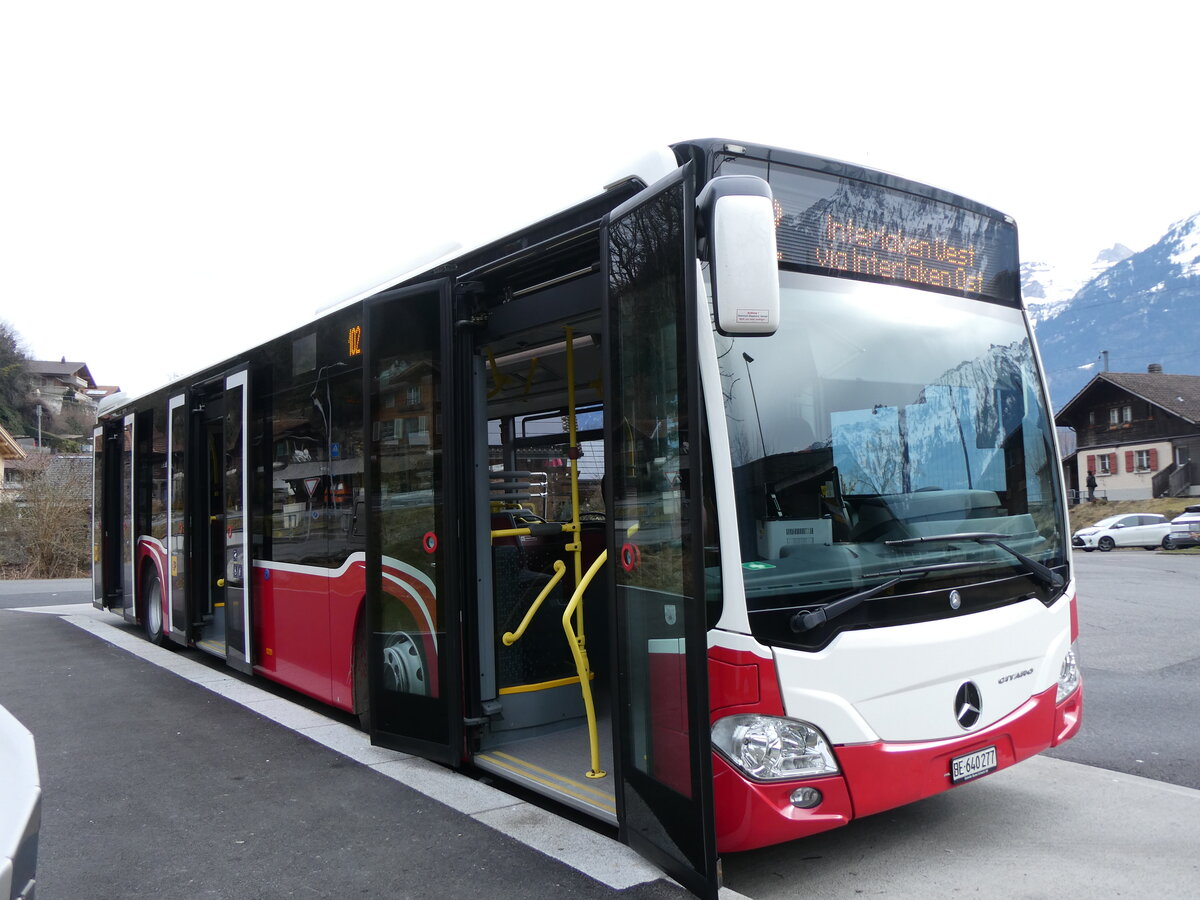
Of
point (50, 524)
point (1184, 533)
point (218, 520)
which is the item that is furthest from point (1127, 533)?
point (50, 524)

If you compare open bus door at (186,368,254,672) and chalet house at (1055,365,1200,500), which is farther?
chalet house at (1055,365,1200,500)

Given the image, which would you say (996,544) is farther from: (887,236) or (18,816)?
(18,816)

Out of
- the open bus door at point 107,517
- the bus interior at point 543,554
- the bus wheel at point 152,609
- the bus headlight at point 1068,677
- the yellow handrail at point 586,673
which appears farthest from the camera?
the open bus door at point 107,517

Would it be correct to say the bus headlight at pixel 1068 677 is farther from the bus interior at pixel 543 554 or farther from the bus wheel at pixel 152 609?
the bus wheel at pixel 152 609

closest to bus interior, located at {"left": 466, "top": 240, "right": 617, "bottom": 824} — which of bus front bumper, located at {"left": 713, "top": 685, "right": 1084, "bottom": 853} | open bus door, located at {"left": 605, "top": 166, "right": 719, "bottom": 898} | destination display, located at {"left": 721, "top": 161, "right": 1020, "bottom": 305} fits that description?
open bus door, located at {"left": 605, "top": 166, "right": 719, "bottom": 898}

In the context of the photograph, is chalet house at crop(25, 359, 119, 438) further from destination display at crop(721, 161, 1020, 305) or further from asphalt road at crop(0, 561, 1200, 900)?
destination display at crop(721, 161, 1020, 305)

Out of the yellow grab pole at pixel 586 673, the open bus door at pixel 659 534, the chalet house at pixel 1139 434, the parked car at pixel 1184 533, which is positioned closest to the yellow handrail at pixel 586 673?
the yellow grab pole at pixel 586 673

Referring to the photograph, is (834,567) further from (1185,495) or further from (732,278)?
(1185,495)

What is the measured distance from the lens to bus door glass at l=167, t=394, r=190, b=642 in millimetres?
9117

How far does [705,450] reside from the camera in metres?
3.54

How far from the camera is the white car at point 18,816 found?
202cm

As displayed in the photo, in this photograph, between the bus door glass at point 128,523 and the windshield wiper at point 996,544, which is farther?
the bus door glass at point 128,523

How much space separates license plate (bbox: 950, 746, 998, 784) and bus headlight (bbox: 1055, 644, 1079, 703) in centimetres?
63

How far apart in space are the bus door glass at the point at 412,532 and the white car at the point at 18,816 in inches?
104
